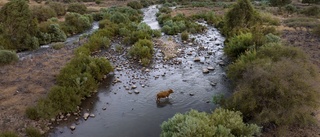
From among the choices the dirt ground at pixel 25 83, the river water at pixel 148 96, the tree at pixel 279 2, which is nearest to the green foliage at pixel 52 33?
the dirt ground at pixel 25 83

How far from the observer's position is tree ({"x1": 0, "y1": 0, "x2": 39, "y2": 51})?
18.9 metres

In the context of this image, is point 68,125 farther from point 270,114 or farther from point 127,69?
point 270,114

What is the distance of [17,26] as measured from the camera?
1922 centimetres

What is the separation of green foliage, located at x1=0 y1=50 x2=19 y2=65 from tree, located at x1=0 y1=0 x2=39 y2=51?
2136 millimetres

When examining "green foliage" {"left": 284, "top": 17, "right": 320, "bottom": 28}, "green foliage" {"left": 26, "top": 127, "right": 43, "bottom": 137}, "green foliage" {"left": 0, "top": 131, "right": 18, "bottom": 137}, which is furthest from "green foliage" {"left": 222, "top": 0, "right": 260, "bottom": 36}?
"green foliage" {"left": 0, "top": 131, "right": 18, "bottom": 137}

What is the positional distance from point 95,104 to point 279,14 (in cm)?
2815

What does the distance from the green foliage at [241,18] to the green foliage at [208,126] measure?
12214 mm

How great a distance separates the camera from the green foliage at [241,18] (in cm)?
2034

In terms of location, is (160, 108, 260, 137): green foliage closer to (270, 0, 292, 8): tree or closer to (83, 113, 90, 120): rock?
(83, 113, 90, 120): rock

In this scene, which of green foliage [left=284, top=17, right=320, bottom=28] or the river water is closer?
the river water

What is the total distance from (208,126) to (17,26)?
54.9 feet

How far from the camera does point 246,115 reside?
10156mm

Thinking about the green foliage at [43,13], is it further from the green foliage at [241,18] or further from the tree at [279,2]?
the tree at [279,2]

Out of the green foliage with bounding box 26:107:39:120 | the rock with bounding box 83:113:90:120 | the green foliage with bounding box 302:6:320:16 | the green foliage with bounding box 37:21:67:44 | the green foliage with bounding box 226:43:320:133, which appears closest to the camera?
the green foliage with bounding box 226:43:320:133
